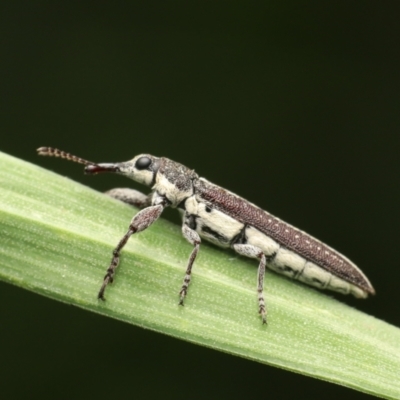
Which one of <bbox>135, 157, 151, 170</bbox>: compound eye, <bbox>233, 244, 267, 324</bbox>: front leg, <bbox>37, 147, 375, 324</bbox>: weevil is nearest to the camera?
<bbox>233, 244, 267, 324</bbox>: front leg

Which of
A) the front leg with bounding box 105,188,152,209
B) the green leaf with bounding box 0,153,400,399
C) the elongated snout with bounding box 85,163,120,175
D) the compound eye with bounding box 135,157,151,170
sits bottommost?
the green leaf with bounding box 0,153,400,399

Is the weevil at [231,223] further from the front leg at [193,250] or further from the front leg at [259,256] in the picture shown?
the front leg at [193,250]

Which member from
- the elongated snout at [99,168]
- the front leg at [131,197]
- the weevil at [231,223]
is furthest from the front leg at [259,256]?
the elongated snout at [99,168]

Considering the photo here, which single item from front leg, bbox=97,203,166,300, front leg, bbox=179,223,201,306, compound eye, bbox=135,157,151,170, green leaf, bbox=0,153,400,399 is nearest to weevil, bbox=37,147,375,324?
compound eye, bbox=135,157,151,170

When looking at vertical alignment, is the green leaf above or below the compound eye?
below

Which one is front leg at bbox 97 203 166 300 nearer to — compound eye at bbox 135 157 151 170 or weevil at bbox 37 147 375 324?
weevil at bbox 37 147 375 324

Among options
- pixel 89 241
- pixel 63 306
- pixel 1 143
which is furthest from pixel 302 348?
pixel 1 143

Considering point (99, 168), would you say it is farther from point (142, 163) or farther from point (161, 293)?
point (161, 293)
